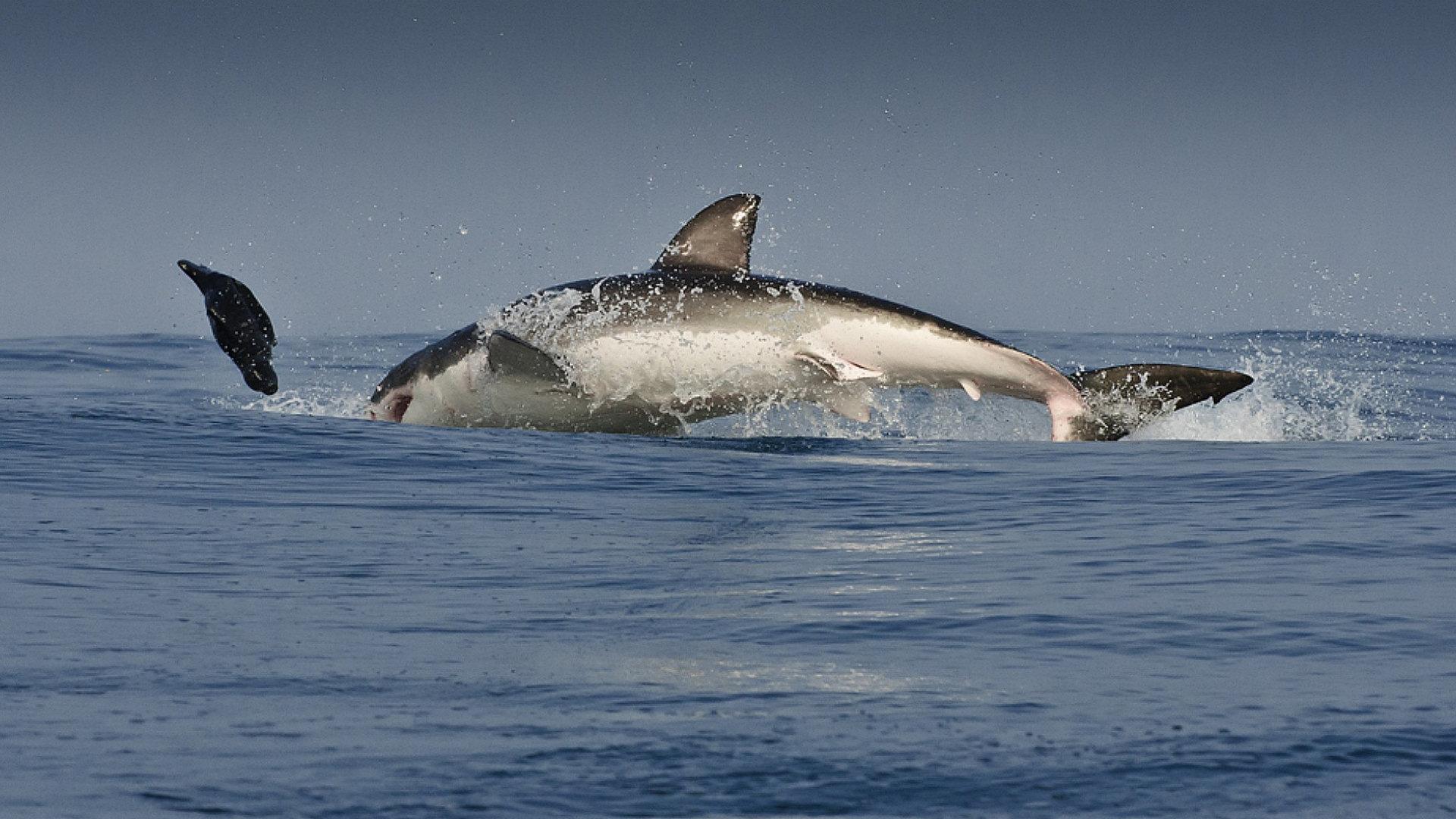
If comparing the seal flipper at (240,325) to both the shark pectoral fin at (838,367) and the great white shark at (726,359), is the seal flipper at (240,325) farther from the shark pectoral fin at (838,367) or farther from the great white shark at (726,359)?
the shark pectoral fin at (838,367)

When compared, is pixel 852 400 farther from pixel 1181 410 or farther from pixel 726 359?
pixel 1181 410

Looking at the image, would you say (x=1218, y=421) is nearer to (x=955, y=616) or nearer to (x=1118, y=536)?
(x=1118, y=536)

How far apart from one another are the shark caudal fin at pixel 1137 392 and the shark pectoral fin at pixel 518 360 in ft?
13.3

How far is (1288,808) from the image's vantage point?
348cm

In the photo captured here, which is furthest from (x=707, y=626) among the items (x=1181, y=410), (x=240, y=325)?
(x=1181, y=410)

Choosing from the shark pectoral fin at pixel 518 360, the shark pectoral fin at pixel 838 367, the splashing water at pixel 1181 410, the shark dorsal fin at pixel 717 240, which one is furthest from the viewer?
the splashing water at pixel 1181 410

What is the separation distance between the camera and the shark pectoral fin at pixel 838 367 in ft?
37.2

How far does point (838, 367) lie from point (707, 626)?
230 inches

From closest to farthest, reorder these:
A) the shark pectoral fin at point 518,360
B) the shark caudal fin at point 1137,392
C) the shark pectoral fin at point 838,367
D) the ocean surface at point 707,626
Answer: the ocean surface at point 707,626
the shark pectoral fin at point 518,360
the shark pectoral fin at point 838,367
the shark caudal fin at point 1137,392

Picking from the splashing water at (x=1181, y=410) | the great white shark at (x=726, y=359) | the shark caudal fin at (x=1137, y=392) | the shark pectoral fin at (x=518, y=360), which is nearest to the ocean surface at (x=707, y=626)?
the shark caudal fin at (x=1137, y=392)

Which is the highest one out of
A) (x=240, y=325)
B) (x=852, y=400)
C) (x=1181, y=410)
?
(x=240, y=325)

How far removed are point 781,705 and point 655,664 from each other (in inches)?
28.0

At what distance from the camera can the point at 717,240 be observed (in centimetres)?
1191

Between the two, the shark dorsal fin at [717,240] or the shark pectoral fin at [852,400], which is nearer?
the shark pectoral fin at [852,400]
